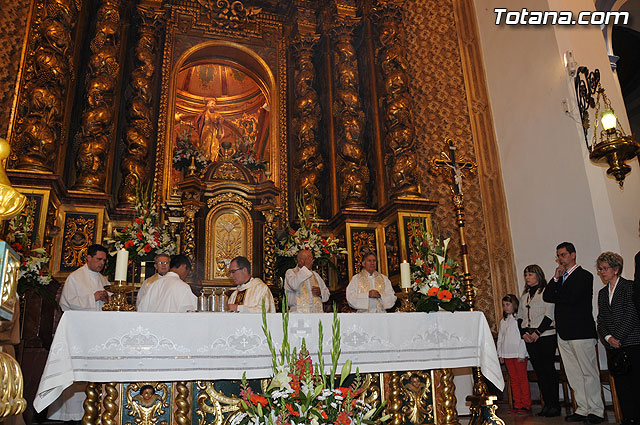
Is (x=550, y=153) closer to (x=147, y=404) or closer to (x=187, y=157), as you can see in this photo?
(x=187, y=157)

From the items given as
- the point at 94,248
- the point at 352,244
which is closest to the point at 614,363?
the point at 352,244

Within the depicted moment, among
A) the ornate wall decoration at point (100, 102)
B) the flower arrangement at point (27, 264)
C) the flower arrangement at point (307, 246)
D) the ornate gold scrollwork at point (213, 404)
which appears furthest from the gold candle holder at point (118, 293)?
the ornate wall decoration at point (100, 102)

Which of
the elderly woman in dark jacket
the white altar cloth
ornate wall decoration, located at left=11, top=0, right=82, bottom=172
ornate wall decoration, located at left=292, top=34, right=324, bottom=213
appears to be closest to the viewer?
the white altar cloth

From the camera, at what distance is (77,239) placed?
7086mm

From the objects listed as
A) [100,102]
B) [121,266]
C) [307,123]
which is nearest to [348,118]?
[307,123]

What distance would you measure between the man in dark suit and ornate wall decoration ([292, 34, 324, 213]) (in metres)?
3.88

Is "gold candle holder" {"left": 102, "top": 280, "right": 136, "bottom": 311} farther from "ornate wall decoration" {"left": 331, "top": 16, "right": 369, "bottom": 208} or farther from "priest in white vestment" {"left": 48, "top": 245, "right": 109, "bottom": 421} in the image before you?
"ornate wall decoration" {"left": 331, "top": 16, "right": 369, "bottom": 208}

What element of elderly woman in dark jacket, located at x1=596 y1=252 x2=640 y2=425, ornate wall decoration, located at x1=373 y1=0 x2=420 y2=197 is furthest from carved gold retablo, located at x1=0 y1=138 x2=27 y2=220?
ornate wall decoration, located at x1=373 y1=0 x2=420 y2=197

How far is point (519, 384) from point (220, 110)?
746 centimetres

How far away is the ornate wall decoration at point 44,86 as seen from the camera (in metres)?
6.96

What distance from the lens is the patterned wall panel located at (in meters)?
7.59

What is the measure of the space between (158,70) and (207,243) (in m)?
3.32

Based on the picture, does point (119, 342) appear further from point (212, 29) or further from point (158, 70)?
point (212, 29)

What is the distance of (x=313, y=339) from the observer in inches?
152
